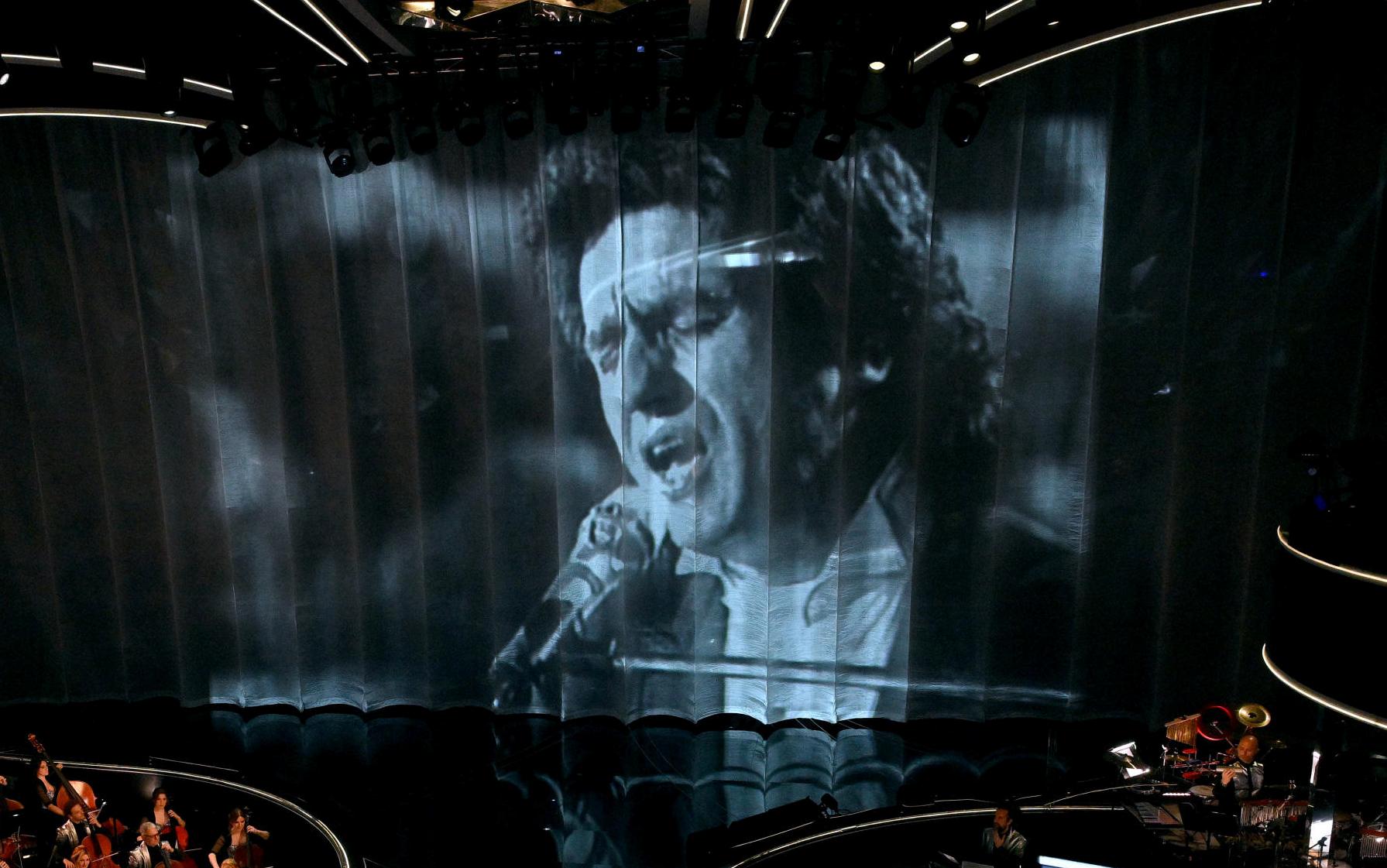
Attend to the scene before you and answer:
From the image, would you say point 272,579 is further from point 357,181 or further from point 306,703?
point 357,181

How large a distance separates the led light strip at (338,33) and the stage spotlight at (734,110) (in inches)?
79.5

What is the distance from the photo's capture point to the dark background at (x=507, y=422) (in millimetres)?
5641

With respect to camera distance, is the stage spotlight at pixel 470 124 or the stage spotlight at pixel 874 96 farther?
the stage spotlight at pixel 874 96

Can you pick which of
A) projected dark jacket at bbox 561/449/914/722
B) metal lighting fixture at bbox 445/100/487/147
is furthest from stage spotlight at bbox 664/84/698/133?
projected dark jacket at bbox 561/449/914/722

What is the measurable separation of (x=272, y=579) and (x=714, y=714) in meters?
3.23

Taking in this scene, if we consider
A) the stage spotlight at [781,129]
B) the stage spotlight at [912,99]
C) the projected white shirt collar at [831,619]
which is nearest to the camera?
the stage spotlight at [912,99]

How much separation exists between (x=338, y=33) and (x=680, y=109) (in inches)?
71.3

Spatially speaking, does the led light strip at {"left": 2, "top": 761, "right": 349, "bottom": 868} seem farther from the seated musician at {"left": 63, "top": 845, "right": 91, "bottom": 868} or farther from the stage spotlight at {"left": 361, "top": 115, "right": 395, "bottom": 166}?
the stage spotlight at {"left": 361, "top": 115, "right": 395, "bottom": 166}

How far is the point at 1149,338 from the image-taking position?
5.86 m

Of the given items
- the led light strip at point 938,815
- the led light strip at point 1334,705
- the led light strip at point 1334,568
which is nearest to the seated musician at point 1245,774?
the led light strip at point 938,815

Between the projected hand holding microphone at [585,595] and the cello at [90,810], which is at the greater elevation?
the projected hand holding microphone at [585,595]

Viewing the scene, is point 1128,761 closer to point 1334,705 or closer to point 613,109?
point 1334,705

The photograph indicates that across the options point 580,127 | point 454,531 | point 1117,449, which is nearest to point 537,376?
point 454,531

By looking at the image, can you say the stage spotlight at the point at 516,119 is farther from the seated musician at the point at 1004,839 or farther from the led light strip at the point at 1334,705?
the led light strip at the point at 1334,705
